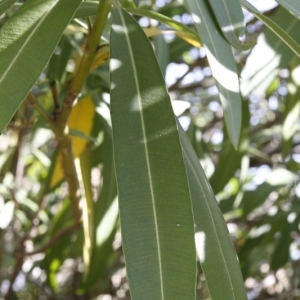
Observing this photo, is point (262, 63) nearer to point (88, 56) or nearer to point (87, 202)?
point (88, 56)

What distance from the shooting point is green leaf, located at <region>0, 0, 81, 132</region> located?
52 cm

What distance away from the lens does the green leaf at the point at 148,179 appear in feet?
1.71

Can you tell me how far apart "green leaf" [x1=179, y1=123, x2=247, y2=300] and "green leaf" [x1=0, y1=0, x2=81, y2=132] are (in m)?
0.23

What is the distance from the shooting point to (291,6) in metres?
0.65

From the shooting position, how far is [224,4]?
601 mm

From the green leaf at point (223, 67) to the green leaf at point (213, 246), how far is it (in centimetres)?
11

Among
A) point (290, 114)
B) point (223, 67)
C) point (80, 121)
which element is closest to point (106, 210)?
point (80, 121)

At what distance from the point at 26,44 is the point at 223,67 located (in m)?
0.18

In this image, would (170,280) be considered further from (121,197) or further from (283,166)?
(283,166)

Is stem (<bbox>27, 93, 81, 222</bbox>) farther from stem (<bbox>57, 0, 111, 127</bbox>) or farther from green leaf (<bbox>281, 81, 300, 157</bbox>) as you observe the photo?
green leaf (<bbox>281, 81, 300, 157</bbox>)

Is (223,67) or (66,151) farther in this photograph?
(66,151)

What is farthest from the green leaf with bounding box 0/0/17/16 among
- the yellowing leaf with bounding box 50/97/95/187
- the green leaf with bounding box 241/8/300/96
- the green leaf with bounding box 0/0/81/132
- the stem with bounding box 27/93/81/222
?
the yellowing leaf with bounding box 50/97/95/187

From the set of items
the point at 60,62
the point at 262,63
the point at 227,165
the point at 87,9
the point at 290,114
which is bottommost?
the point at 227,165

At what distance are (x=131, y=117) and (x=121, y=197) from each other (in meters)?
0.09
